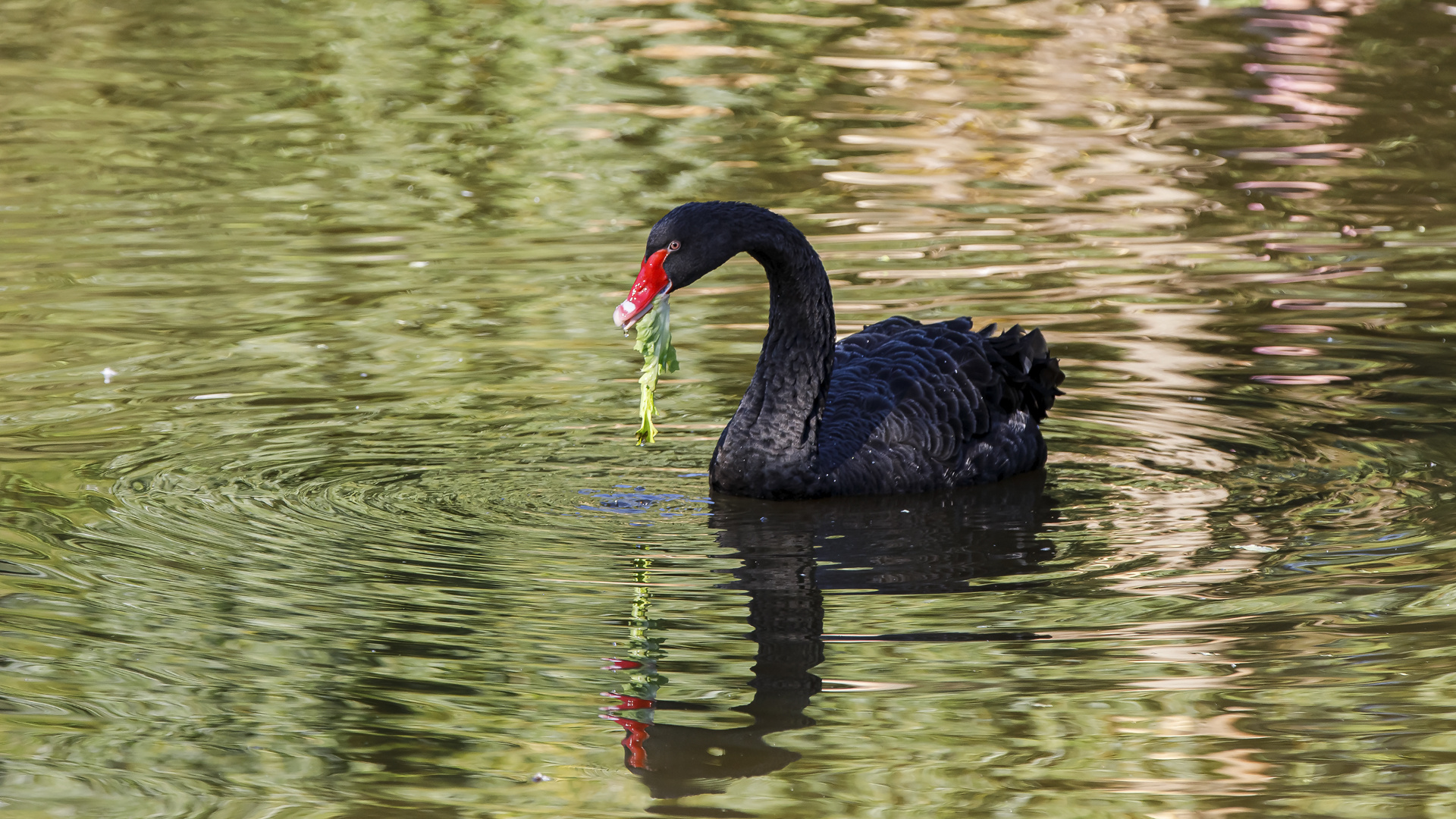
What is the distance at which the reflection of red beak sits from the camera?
23.4ft

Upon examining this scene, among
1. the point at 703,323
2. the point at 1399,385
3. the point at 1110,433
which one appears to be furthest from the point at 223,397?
the point at 1399,385

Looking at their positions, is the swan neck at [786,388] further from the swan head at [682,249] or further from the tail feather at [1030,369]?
the tail feather at [1030,369]

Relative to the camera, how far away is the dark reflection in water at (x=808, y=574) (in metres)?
5.41

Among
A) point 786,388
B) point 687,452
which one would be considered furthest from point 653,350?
point 687,452

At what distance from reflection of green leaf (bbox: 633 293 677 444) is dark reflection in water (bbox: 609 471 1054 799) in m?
0.55

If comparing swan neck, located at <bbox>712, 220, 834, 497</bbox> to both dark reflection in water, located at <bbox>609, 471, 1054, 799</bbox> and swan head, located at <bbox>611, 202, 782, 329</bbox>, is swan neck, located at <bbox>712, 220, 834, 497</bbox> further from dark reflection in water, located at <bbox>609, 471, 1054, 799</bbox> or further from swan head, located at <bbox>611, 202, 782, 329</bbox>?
swan head, located at <bbox>611, 202, 782, 329</bbox>

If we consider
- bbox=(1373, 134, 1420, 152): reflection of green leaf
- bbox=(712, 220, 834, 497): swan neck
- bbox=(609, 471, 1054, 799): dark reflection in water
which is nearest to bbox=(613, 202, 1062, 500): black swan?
bbox=(712, 220, 834, 497): swan neck

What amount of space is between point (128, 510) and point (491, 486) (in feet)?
4.77

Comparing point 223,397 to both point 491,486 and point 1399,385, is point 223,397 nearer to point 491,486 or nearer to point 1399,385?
point 491,486

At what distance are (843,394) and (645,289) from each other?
1.67m

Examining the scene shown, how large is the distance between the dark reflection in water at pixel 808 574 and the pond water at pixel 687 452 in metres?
0.03

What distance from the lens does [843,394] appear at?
28.6ft

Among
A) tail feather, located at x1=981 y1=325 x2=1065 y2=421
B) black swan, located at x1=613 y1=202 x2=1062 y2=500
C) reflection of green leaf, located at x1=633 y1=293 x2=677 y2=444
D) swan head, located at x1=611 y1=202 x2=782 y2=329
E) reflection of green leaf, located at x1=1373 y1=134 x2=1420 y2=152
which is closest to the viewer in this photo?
swan head, located at x1=611 y1=202 x2=782 y2=329

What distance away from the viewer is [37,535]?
24.4 ft
